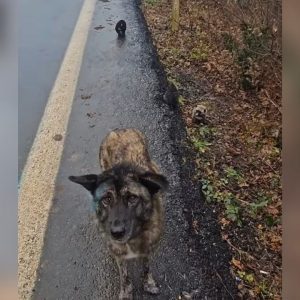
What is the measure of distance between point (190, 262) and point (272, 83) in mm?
515

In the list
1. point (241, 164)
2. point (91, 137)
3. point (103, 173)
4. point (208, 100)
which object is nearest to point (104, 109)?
point (91, 137)

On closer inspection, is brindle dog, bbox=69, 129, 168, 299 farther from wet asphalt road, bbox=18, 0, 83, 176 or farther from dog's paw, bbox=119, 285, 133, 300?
wet asphalt road, bbox=18, 0, 83, 176

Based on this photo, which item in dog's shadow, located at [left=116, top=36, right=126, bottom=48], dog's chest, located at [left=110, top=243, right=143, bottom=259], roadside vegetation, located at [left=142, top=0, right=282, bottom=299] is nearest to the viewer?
roadside vegetation, located at [left=142, top=0, right=282, bottom=299]

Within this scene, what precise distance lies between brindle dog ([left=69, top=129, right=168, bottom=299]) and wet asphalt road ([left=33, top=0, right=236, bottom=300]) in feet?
0.08

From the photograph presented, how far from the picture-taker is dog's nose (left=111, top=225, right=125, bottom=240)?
1.28 meters

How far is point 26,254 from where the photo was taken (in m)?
1.32

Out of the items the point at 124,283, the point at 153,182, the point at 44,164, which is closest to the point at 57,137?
the point at 44,164

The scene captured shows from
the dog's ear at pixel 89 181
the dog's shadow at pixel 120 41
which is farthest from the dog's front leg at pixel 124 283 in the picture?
the dog's shadow at pixel 120 41

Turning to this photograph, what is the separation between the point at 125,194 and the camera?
1319mm

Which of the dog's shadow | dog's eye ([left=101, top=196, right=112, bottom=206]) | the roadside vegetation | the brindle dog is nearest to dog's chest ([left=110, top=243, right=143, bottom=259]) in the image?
the brindle dog

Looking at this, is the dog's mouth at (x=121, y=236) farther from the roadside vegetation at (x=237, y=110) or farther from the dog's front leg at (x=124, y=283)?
the roadside vegetation at (x=237, y=110)
